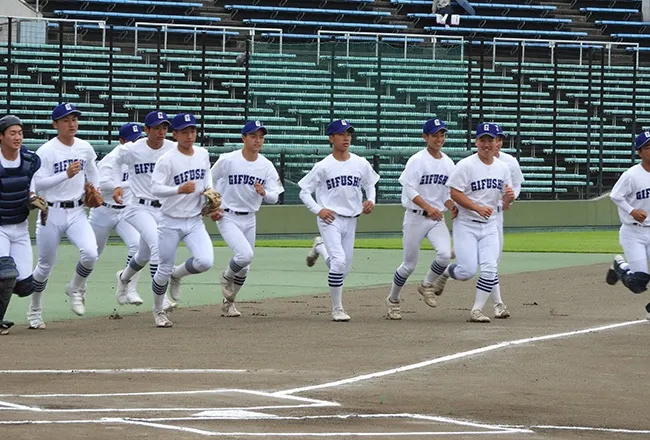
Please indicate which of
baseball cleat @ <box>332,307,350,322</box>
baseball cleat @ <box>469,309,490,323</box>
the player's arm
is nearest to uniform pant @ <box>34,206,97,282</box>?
the player's arm

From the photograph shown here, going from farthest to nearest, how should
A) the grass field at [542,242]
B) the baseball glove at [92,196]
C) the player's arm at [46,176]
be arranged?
1. the grass field at [542,242]
2. the baseball glove at [92,196]
3. the player's arm at [46,176]

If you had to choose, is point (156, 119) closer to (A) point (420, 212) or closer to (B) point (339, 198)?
(B) point (339, 198)

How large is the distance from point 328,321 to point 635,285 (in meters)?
3.23

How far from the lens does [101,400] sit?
28.6ft

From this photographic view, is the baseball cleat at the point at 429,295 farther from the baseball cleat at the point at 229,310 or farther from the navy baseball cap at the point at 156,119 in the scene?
the navy baseball cap at the point at 156,119

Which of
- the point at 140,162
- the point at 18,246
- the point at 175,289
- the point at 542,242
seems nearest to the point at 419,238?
the point at 175,289

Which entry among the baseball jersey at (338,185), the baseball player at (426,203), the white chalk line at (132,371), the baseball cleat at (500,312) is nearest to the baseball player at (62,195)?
the baseball jersey at (338,185)

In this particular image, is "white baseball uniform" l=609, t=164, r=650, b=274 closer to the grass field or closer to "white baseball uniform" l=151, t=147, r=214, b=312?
"white baseball uniform" l=151, t=147, r=214, b=312

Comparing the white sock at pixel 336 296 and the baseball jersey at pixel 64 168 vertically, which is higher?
the baseball jersey at pixel 64 168

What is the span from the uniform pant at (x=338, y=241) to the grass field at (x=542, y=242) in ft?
37.4

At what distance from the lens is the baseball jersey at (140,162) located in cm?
1494

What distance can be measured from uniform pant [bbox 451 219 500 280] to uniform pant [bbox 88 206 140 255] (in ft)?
12.5

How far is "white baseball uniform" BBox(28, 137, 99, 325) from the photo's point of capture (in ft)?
43.9

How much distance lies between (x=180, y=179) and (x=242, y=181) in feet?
3.81
